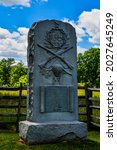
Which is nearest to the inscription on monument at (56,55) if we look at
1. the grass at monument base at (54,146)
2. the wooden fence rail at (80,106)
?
the grass at monument base at (54,146)

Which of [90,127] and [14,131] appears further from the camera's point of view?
[90,127]

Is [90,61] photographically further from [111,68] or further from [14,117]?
[111,68]

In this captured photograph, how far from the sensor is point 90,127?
14.2 metres

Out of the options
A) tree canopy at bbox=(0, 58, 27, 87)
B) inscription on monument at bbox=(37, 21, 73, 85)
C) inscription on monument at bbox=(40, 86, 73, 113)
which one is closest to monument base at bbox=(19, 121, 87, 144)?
inscription on monument at bbox=(40, 86, 73, 113)

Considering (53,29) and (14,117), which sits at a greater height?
(53,29)

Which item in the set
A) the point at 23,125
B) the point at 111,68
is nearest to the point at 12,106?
the point at 23,125

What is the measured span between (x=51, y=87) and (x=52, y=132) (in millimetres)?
1184

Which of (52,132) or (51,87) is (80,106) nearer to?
(51,87)

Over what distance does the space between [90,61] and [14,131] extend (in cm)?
4770

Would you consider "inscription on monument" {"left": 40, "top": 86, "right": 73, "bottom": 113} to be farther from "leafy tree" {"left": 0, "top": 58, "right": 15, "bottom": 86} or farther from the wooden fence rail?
"leafy tree" {"left": 0, "top": 58, "right": 15, "bottom": 86}

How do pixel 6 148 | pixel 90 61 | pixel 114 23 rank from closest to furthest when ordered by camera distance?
pixel 114 23 < pixel 6 148 < pixel 90 61

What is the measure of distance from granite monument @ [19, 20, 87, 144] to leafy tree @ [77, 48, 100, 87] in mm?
47657

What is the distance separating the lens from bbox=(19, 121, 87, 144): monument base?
9305 millimetres

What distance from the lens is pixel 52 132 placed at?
9.44m
